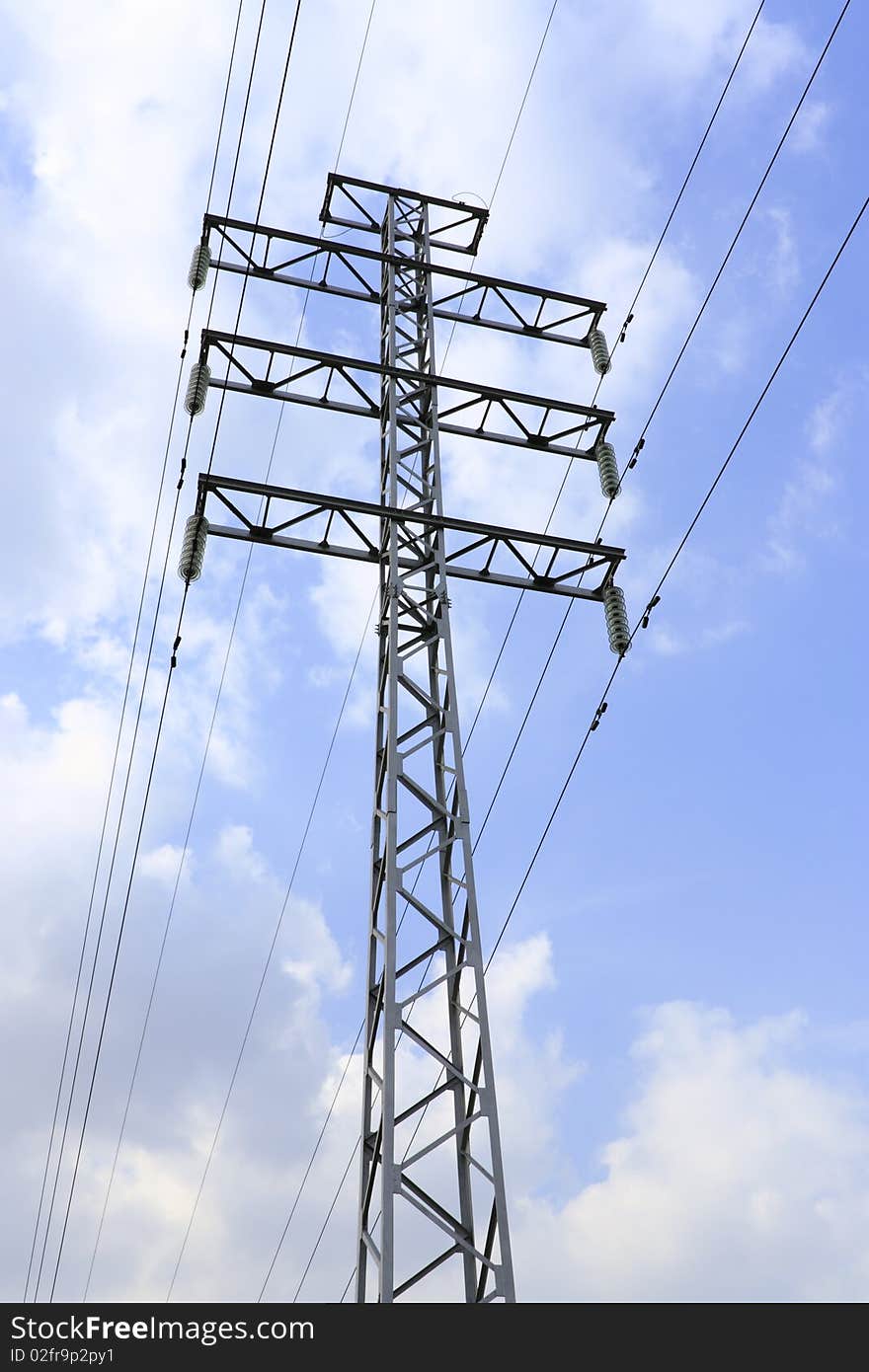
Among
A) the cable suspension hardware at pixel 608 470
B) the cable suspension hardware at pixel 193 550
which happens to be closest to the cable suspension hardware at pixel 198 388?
the cable suspension hardware at pixel 193 550

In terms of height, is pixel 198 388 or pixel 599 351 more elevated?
pixel 599 351

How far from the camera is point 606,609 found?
13055 millimetres

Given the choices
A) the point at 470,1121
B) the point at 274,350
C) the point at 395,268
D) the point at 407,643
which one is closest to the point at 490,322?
the point at 395,268

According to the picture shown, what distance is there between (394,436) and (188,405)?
2456 millimetres

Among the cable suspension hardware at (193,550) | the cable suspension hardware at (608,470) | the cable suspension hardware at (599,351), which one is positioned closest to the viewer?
the cable suspension hardware at (193,550)

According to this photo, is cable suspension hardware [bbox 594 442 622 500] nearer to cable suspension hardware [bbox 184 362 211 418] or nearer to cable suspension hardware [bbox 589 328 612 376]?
cable suspension hardware [bbox 589 328 612 376]

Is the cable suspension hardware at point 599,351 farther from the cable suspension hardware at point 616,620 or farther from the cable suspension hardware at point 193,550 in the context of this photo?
the cable suspension hardware at point 193,550

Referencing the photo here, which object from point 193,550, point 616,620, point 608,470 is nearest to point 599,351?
point 608,470

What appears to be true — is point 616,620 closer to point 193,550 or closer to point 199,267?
point 193,550

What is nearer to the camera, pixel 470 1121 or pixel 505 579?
pixel 470 1121

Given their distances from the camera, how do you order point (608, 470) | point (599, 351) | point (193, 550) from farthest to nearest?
point (599, 351)
point (608, 470)
point (193, 550)

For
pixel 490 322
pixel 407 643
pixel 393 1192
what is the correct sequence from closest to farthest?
pixel 393 1192
pixel 407 643
pixel 490 322
